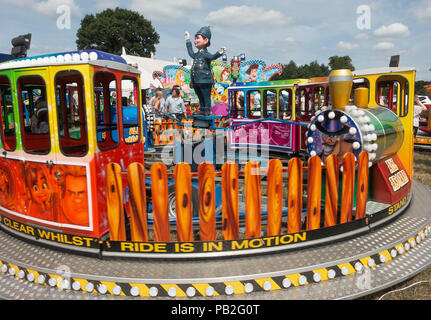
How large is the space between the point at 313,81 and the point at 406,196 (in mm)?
4744

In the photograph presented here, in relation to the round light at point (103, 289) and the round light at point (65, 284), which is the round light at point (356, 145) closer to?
the round light at point (103, 289)

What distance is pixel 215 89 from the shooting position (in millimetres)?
20922

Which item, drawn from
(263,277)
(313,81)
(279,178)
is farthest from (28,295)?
Answer: (313,81)

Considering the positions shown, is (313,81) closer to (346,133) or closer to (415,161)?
(415,161)

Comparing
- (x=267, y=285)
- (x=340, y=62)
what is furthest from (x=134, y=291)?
(x=340, y=62)

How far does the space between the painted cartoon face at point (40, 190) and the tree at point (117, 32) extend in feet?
188

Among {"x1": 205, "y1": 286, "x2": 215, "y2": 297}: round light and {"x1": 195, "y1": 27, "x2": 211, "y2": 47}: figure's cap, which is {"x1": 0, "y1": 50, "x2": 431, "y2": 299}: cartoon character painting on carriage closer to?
{"x1": 205, "y1": 286, "x2": 215, "y2": 297}: round light

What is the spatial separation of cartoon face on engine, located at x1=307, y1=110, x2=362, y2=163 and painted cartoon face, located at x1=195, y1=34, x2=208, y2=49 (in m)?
2.46

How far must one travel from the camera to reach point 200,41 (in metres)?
5.55

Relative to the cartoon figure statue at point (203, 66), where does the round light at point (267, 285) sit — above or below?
below

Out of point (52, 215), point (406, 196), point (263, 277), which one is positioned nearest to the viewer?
point (263, 277)

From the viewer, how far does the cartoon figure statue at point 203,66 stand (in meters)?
5.54

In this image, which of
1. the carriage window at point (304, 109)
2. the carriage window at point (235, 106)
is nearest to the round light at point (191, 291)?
the carriage window at point (304, 109)
